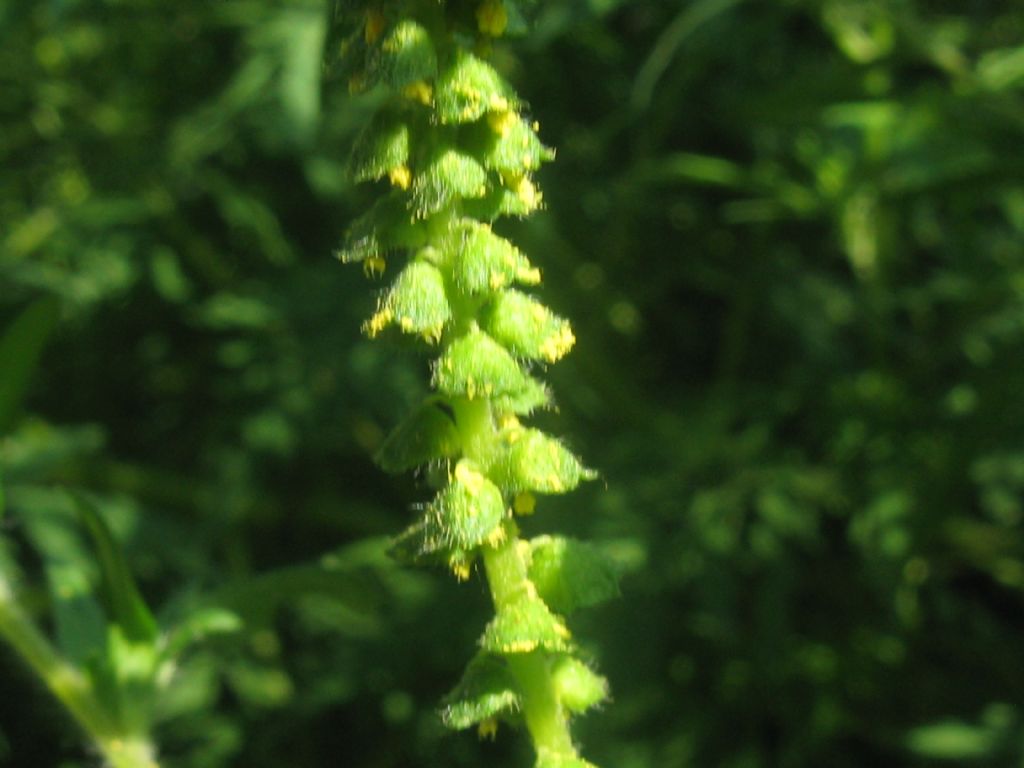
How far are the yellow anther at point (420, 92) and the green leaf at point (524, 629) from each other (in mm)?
390

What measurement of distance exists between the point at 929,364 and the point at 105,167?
6.54ft

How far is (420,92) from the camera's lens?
3.29ft

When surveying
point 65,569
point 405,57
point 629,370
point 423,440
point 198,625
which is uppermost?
point 629,370

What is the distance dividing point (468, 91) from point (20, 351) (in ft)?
3.10

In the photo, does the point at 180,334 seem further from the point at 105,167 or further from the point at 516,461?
the point at 516,461

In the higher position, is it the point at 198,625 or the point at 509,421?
the point at 198,625

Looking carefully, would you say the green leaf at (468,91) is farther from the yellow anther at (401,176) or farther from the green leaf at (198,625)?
the green leaf at (198,625)

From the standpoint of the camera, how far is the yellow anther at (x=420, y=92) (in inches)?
39.3

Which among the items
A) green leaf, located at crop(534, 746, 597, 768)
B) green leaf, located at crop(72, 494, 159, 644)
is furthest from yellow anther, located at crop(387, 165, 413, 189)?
green leaf, located at crop(72, 494, 159, 644)

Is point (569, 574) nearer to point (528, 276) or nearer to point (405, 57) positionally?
point (528, 276)

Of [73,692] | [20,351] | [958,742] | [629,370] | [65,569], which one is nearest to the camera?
[73,692]

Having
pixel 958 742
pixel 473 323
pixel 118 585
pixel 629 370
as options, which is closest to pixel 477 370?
pixel 473 323

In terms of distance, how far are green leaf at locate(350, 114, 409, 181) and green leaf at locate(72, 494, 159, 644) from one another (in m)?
0.72

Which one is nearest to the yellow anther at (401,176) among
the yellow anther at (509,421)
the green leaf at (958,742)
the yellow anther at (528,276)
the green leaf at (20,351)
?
the yellow anther at (528,276)
